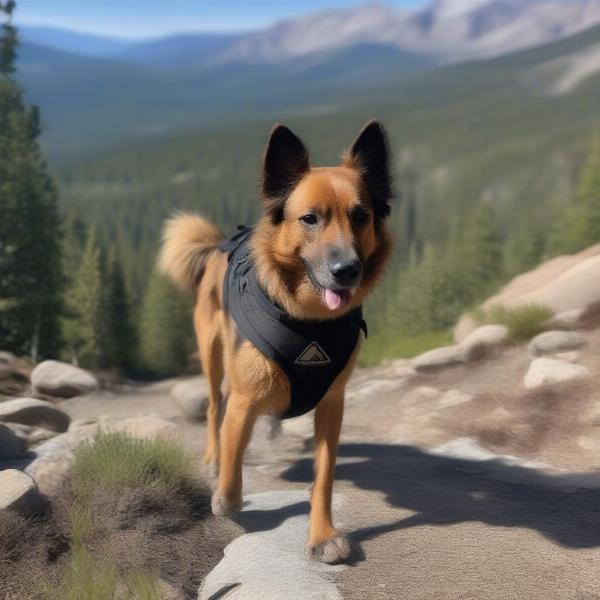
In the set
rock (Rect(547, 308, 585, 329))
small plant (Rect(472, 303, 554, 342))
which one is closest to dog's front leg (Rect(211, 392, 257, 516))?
small plant (Rect(472, 303, 554, 342))

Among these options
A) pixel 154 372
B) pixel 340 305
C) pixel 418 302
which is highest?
pixel 340 305

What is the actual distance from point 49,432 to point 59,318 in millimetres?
32522

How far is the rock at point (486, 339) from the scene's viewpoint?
11.9 metres

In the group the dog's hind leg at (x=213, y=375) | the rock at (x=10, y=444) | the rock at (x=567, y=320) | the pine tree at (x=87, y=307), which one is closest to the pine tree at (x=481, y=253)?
the pine tree at (x=87, y=307)

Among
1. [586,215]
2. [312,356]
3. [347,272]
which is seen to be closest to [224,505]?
[312,356]

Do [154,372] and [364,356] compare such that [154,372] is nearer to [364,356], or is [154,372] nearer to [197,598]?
[364,356]

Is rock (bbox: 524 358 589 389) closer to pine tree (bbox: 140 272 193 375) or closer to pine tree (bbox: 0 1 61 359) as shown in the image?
pine tree (bbox: 0 1 61 359)

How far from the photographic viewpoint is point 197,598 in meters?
4.75

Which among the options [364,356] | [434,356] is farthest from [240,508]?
[364,356]

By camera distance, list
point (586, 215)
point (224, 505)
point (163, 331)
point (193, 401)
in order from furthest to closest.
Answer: point (163, 331)
point (586, 215)
point (193, 401)
point (224, 505)

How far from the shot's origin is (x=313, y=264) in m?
4.70

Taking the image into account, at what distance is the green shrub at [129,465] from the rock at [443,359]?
242 inches

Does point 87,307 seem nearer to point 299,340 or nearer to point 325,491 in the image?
point 325,491

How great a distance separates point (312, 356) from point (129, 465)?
2391mm
